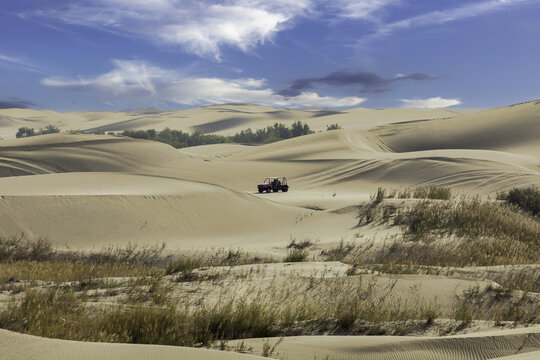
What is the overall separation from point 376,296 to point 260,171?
29680mm

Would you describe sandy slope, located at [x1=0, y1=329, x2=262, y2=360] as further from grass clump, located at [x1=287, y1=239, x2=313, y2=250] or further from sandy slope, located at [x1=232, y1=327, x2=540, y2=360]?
grass clump, located at [x1=287, y1=239, x2=313, y2=250]

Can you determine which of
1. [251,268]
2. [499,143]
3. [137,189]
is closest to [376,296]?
[251,268]

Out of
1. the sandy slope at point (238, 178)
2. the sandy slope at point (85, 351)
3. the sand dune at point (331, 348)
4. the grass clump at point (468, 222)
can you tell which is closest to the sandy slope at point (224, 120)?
the sandy slope at point (238, 178)

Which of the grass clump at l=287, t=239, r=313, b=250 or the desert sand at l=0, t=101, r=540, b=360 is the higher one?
the desert sand at l=0, t=101, r=540, b=360

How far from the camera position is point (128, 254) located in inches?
464

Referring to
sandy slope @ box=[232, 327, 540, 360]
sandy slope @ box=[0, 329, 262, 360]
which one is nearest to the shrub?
sandy slope @ box=[232, 327, 540, 360]

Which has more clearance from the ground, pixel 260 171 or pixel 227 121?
pixel 227 121

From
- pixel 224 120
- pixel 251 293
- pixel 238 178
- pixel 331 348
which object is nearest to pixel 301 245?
pixel 251 293

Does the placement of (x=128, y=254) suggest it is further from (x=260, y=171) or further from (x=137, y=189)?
(x=260, y=171)

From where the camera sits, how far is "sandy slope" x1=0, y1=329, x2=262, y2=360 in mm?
3334

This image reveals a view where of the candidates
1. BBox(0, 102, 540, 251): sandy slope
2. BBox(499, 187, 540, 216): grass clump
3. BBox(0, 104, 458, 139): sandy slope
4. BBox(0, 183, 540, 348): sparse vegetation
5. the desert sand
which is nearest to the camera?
the desert sand

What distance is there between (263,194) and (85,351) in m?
22.9

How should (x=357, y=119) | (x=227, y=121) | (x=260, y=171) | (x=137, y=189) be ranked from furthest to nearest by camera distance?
(x=227, y=121)
(x=357, y=119)
(x=260, y=171)
(x=137, y=189)

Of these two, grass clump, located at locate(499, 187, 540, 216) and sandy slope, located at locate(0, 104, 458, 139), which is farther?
sandy slope, located at locate(0, 104, 458, 139)
